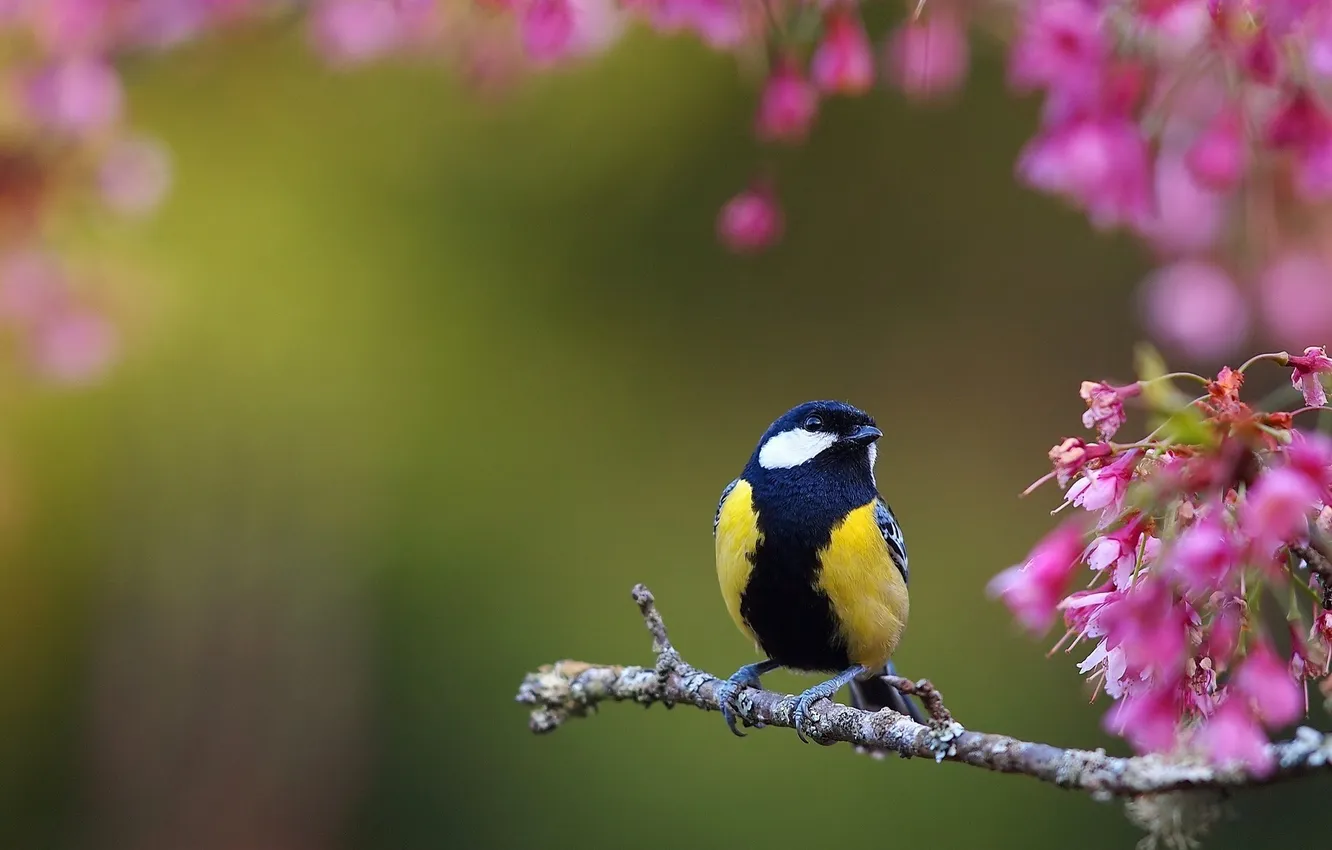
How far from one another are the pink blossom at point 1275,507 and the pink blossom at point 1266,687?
10cm

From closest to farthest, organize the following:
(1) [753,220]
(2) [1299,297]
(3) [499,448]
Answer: (1) [753,220], (2) [1299,297], (3) [499,448]

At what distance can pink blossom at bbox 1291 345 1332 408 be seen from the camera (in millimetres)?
Answer: 1562

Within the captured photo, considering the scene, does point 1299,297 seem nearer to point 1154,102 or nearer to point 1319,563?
point 1154,102

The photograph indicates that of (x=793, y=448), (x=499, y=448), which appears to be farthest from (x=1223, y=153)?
(x=499, y=448)

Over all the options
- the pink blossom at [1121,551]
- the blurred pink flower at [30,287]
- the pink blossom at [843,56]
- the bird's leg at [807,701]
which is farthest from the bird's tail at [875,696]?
the blurred pink flower at [30,287]

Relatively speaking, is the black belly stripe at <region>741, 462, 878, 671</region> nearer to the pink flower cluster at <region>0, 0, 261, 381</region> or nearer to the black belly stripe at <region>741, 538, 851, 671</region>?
the black belly stripe at <region>741, 538, 851, 671</region>

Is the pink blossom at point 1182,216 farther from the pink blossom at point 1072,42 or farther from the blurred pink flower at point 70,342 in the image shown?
the blurred pink flower at point 70,342

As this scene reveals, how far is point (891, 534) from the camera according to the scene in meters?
2.93

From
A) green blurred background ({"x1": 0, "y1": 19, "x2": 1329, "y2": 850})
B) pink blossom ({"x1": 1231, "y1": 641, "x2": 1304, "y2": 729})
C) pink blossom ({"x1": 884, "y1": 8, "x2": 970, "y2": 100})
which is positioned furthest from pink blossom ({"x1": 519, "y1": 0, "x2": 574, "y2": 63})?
green blurred background ({"x1": 0, "y1": 19, "x2": 1329, "y2": 850})

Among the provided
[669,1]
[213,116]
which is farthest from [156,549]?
[669,1]

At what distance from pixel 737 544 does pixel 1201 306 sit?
3.52 ft

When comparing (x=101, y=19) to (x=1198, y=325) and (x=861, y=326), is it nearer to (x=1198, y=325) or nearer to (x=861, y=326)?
(x=1198, y=325)

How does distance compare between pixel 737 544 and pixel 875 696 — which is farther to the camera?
pixel 875 696

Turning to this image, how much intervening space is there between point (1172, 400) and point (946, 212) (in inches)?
178
